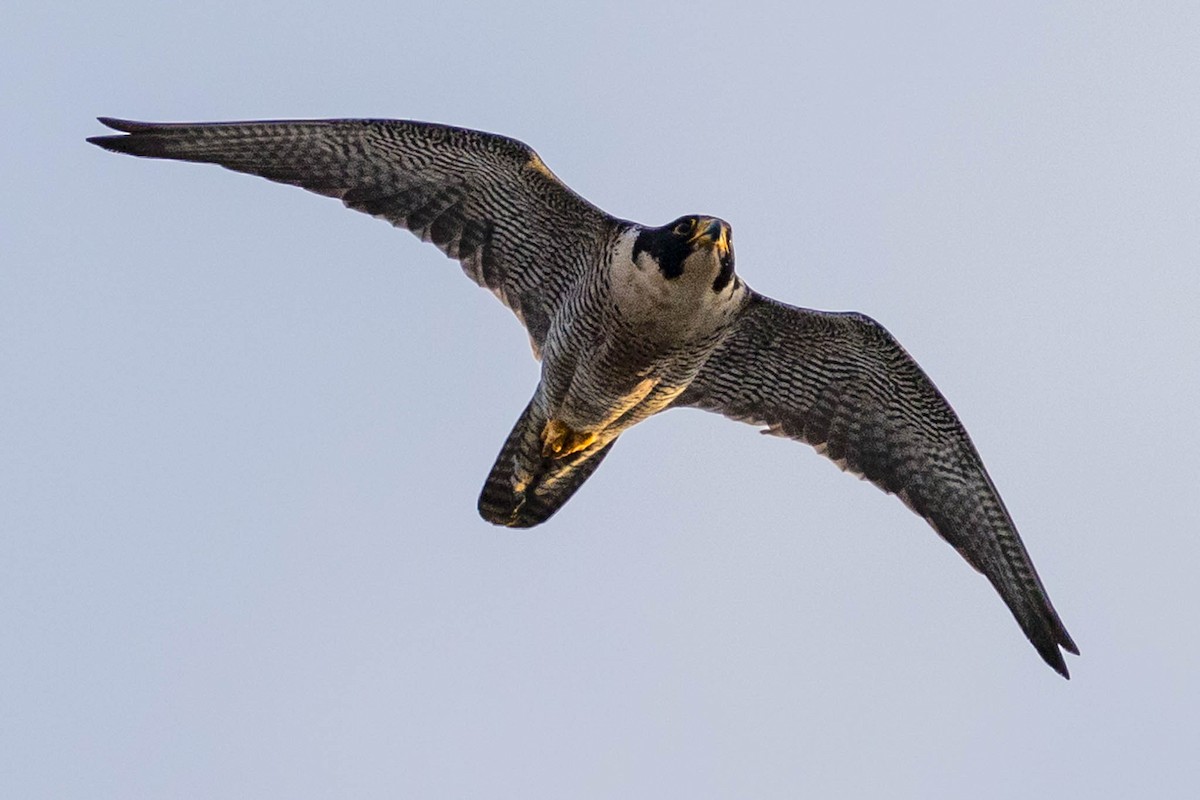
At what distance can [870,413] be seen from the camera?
14.6 m

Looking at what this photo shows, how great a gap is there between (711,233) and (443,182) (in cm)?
243

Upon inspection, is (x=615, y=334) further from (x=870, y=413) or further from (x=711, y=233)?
(x=870, y=413)

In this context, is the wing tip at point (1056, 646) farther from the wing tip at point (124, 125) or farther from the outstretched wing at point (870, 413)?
the wing tip at point (124, 125)

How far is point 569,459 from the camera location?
14531 mm

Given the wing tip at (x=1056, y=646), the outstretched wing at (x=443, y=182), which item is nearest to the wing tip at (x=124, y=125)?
the outstretched wing at (x=443, y=182)

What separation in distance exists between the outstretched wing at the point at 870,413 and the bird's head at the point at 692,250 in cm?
113

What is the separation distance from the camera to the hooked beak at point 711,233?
12.7 m

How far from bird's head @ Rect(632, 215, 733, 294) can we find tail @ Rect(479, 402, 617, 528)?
2014 mm

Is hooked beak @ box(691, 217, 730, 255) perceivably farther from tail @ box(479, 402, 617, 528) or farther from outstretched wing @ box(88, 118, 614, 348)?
tail @ box(479, 402, 617, 528)

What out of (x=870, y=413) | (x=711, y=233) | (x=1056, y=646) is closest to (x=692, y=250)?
(x=711, y=233)

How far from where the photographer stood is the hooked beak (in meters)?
12.7

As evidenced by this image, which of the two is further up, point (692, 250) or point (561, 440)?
point (692, 250)

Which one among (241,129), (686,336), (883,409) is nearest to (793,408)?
(883,409)

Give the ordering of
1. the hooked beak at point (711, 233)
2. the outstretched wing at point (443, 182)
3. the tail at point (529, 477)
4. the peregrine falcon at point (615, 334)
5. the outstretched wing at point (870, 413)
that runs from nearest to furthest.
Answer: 1. the hooked beak at point (711, 233)
2. the peregrine falcon at point (615, 334)
3. the outstretched wing at point (443, 182)
4. the outstretched wing at point (870, 413)
5. the tail at point (529, 477)
